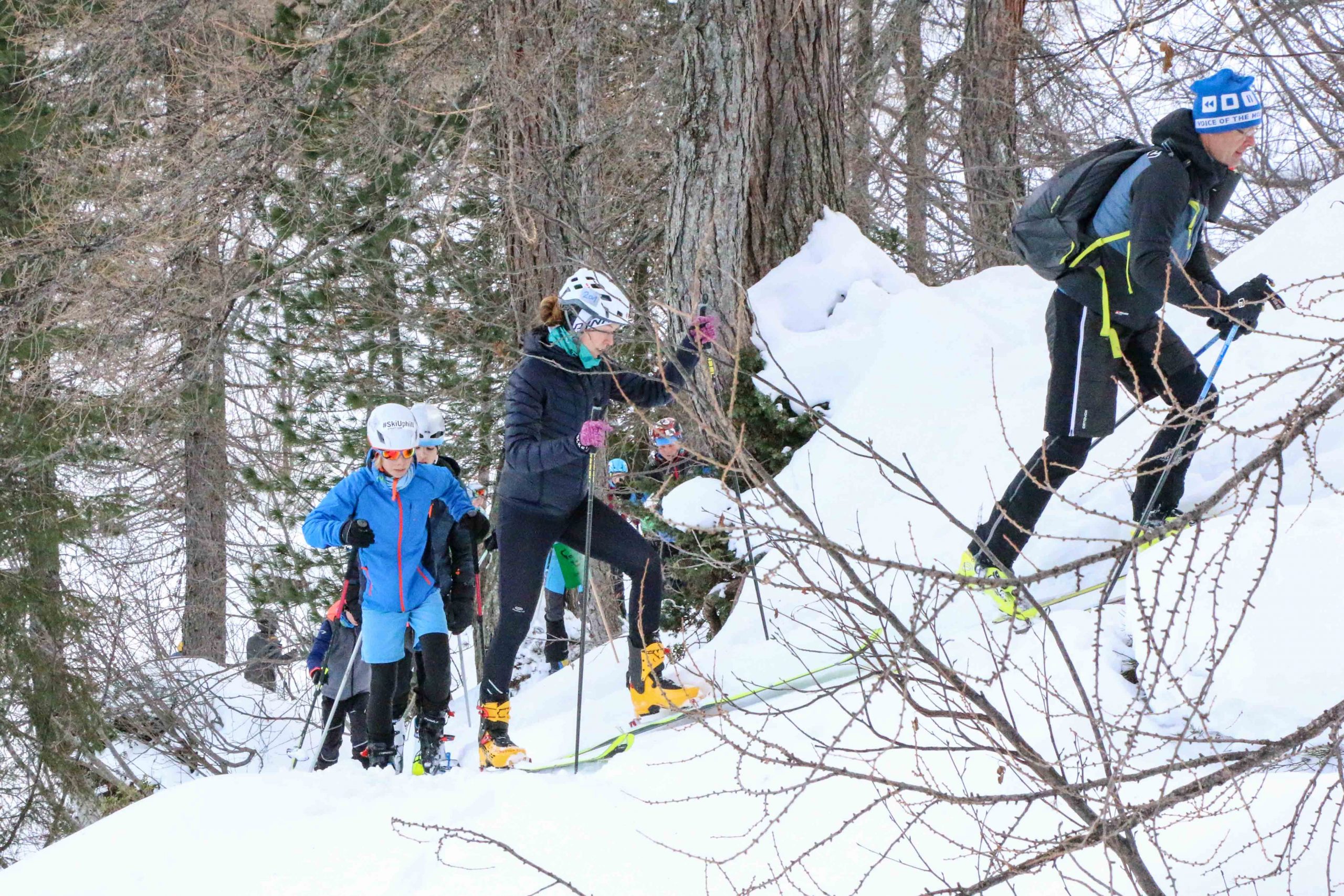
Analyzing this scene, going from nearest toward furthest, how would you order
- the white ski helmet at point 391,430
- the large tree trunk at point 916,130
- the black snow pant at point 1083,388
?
the black snow pant at point 1083,388
the white ski helmet at point 391,430
the large tree trunk at point 916,130

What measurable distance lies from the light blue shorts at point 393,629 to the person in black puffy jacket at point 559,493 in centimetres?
70

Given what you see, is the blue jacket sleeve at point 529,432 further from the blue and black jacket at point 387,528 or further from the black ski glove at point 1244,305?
the black ski glove at point 1244,305

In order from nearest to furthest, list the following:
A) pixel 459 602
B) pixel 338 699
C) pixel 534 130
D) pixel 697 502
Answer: pixel 697 502 → pixel 459 602 → pixel 338 699 → pixel 534 130

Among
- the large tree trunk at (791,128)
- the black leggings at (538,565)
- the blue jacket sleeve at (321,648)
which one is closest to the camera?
the black leggings at (538,565)

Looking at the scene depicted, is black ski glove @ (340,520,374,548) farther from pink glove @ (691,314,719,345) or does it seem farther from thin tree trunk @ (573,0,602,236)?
thin tree trunk @ (573,0,602,236)

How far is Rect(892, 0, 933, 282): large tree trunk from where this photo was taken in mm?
11031

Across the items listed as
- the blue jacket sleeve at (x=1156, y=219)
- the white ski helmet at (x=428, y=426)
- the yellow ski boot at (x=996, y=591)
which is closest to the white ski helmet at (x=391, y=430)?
the white ski helmet at (x=428, y=426)

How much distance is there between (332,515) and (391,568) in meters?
0.38

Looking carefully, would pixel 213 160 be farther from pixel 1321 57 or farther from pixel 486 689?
pixel 1321 57

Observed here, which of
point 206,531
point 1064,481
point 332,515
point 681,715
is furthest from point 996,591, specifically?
point 206,531

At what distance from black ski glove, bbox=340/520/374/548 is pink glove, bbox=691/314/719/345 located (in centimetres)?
182

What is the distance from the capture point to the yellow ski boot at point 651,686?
4.88 metres

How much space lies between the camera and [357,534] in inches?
206

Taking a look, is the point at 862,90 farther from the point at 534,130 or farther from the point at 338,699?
the point at 338,699
